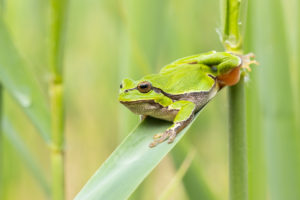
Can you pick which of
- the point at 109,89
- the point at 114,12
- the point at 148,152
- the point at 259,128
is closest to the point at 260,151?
the point at 259,128

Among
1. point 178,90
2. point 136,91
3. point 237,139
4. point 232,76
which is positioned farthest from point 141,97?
point 237,139

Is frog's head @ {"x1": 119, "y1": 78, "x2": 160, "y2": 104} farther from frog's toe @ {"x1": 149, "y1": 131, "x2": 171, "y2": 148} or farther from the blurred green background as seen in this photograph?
frog's toe @ {"x1": 149, "y1": 131, "x2": 171, "y2": 148}

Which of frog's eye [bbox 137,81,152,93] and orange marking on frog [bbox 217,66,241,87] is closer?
orange marking on frog [bbox 217,66,241,87]

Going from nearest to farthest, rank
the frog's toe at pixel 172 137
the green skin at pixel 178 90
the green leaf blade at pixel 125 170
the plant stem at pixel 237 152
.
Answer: the green leaf blade at pixel 125 170
the plant stem at pixel 237 152
the frog's toe at pixel 172 137
the green skin at pixel 178 90

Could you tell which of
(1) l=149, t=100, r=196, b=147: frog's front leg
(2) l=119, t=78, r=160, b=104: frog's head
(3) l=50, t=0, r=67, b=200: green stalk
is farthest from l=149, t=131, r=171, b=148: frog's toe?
(3) l=50, t=0, r=67, b=200: green stalk

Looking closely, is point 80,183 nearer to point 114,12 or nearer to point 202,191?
point 114,12

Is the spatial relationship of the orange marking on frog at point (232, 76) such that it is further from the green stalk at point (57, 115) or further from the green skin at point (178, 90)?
the green stalk at point (57, 115)

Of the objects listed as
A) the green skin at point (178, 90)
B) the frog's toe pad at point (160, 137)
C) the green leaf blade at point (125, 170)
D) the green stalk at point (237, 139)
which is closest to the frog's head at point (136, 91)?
the green skin at point (178, 90)
